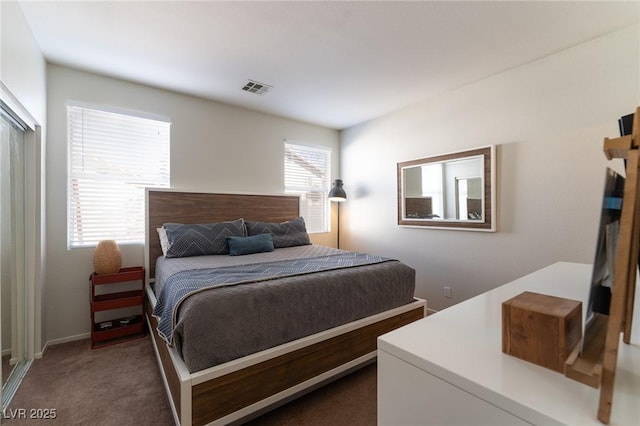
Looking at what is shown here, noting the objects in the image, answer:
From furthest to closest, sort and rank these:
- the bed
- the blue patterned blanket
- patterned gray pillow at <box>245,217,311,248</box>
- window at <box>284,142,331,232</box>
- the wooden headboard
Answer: window at <box>284,142,331,232</box> → patterned gray pillow at <box>245,217,311,248</box> → the wooden headboard → the blue patterned blanket → the bed

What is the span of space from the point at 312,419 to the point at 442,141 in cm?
292

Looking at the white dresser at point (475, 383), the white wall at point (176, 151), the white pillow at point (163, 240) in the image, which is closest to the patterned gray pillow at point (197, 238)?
the white pillow at point (163, 240)

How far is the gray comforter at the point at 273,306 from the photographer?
1391 millimetres

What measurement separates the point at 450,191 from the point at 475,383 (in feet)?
9.15

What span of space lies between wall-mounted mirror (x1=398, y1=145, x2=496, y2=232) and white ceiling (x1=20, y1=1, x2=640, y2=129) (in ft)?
2.72

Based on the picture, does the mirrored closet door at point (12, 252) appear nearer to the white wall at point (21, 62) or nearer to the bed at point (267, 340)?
the white wall at point (21, 62)

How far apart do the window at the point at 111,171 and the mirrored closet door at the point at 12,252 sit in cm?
49

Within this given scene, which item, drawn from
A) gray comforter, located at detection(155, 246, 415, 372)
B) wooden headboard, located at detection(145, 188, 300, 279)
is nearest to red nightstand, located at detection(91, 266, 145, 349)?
wooden headboard, located at detection(145, 188, 300, 279)

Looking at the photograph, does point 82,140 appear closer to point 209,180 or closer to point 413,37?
point 209,180

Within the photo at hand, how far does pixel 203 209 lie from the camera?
327 centimetres

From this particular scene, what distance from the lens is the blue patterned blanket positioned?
158cm

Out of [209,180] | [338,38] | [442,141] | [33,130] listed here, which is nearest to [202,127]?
[209,180]

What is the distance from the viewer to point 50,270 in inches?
100

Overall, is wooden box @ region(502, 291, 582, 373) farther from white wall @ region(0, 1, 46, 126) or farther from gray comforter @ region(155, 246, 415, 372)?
white wall @ region(0, 1, 46, 126)
